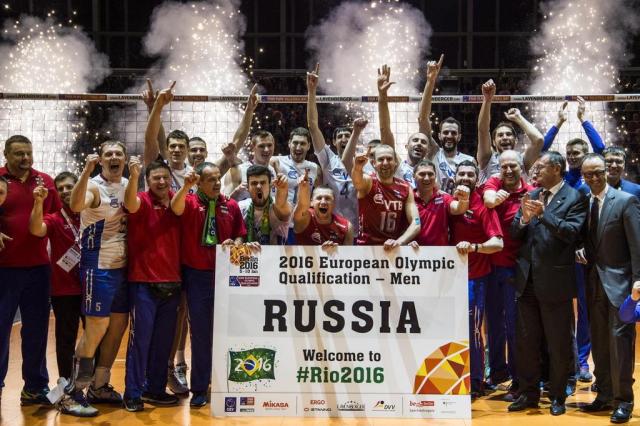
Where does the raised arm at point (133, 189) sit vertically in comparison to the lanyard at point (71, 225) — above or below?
above

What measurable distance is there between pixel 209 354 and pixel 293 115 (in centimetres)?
1087

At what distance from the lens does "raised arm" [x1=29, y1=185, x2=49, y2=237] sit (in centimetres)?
587

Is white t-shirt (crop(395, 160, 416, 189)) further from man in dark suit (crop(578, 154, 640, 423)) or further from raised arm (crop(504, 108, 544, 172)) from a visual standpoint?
man in dark suit (crop(578, 154, 640, 423))

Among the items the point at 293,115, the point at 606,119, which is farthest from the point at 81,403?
the point at 606,119

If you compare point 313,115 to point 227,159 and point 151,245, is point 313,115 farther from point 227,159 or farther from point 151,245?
point 151,245

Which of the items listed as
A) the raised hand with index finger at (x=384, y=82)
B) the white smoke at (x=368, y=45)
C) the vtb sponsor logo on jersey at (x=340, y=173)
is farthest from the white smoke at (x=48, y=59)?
the raised hand with index finger at (x=384, y=82)

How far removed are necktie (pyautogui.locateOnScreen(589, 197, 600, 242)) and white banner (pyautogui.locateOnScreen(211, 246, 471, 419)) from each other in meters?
1.18

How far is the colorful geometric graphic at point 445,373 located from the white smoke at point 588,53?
1321 cm

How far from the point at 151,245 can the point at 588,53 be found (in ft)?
50.5

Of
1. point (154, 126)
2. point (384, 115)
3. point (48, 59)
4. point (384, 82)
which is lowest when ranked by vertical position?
point (154, 126)

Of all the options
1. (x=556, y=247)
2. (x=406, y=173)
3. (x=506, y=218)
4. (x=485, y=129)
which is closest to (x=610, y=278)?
(x=556, y=247)

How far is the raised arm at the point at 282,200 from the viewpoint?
227 inches

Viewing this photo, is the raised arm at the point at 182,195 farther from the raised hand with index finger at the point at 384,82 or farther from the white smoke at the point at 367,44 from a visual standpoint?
the white smoke at the point at 367,44

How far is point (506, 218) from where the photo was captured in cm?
635
